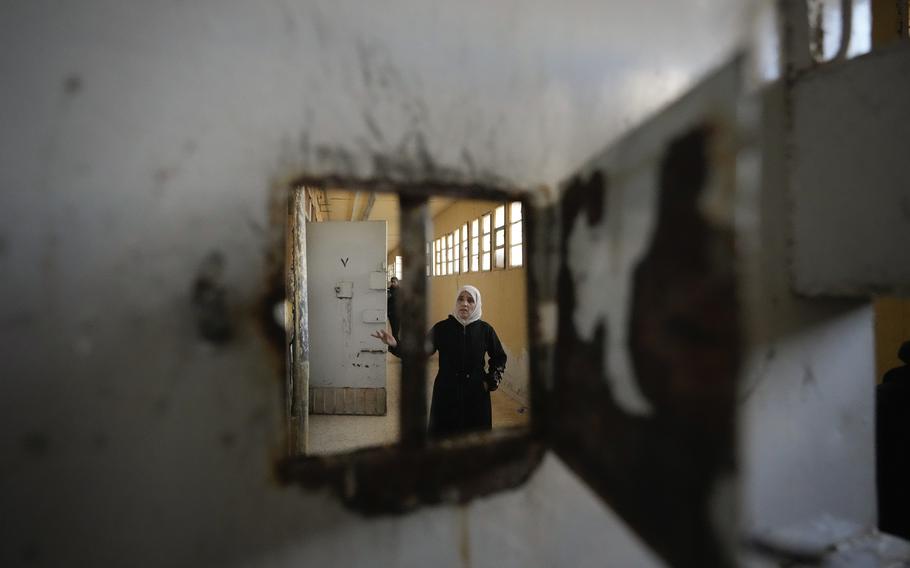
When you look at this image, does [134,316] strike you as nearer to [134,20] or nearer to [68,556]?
[68,556]

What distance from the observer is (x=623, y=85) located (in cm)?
134

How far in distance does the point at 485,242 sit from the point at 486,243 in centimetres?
6

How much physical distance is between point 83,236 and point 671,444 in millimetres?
1363

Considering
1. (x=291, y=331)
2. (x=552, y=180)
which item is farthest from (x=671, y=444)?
(x=291, y=331)

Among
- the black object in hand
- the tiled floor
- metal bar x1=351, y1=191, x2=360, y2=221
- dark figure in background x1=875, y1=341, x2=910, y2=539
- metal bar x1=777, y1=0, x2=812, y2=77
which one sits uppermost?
metal bar x1=351, y1=191, x2=360, y2=221

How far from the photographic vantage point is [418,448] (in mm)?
1198

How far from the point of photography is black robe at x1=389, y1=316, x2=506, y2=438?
2.81m

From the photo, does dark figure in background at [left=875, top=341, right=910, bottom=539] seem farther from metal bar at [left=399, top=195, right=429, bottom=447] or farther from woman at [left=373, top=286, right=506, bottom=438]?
metal bar at [left=399, top=195, right=429, bottom=447]

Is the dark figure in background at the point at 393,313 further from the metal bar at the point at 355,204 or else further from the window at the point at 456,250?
the window at the point at 456,250

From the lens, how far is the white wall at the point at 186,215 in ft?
2.91

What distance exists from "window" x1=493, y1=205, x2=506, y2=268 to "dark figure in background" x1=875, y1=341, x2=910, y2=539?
14.8ft

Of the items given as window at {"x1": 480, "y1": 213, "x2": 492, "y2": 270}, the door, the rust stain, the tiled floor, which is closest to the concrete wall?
window at {"x1": 480, "y1": 213, "x2": 492, "y2": 270}

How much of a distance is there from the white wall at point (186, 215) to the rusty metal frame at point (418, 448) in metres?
0.04

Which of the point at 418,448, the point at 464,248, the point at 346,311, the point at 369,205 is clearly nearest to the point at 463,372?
the point at 418,448
